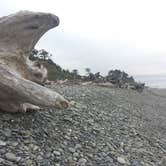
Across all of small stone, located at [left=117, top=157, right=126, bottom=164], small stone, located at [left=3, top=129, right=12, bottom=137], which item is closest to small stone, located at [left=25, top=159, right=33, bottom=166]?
small stone, located at [left=3, top=129, right=12, bottom=137]

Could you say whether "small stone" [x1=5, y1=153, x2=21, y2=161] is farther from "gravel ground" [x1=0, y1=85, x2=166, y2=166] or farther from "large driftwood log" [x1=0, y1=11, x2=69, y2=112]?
"large driftwood log" [x1=0, y1=11, x2=69, y2=112]

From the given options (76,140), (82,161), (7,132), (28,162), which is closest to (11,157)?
(28,162)

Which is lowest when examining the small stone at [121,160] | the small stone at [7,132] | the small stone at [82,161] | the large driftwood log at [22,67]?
the small stone at [121,160]

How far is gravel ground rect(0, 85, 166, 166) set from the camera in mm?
5443

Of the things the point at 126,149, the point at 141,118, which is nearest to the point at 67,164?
the point at 126,149

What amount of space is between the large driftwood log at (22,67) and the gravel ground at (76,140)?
38 cm

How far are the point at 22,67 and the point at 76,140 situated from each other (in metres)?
1.29

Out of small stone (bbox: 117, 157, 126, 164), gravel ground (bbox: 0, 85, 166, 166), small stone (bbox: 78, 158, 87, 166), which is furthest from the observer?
small stone (bbox: 117, 157, 126, 164)

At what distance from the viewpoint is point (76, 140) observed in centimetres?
637

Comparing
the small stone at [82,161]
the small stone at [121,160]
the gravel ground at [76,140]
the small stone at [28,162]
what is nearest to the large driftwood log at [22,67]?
the gravel ground at [76,140]

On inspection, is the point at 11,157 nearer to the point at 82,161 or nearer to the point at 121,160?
the point at 82,161

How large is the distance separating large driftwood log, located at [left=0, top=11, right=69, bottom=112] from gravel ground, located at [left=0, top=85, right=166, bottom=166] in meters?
0.38

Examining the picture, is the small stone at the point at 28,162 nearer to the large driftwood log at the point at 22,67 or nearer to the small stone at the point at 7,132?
the small stone at the point at 7,132

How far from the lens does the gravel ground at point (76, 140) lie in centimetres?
544
